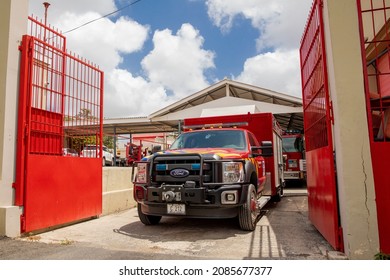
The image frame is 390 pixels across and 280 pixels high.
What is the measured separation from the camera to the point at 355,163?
384 centimetres

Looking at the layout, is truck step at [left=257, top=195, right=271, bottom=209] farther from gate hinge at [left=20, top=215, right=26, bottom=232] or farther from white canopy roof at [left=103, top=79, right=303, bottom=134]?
white canopy roof at [left=103, top=79, right=303, bottom=134]

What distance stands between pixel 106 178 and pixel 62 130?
2097mm

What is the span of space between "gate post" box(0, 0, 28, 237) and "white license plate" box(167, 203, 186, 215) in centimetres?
262

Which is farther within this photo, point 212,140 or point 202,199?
point 212,140

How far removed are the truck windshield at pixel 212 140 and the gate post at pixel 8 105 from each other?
3218mm

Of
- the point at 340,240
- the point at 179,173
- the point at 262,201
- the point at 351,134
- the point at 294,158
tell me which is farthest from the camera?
the point at 294,158

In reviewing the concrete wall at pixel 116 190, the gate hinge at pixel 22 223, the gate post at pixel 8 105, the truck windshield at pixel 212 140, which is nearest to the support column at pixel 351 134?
the truck windshield at pixel 212 140

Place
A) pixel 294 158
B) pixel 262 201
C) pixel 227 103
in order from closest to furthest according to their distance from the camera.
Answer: pixel 262 201
pixel 294 158
pixel 227 103

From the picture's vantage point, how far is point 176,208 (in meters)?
5.41

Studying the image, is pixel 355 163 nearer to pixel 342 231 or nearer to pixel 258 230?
pixel 342 231

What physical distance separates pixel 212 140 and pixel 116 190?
10.9 feet

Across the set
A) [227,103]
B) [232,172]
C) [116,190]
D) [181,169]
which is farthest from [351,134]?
[227,103]

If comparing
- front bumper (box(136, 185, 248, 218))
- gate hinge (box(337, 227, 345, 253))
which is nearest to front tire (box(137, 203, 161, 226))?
front bumper (box(136, 185, 248, 218))

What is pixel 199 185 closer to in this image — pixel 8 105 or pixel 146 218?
pixel 146 218
